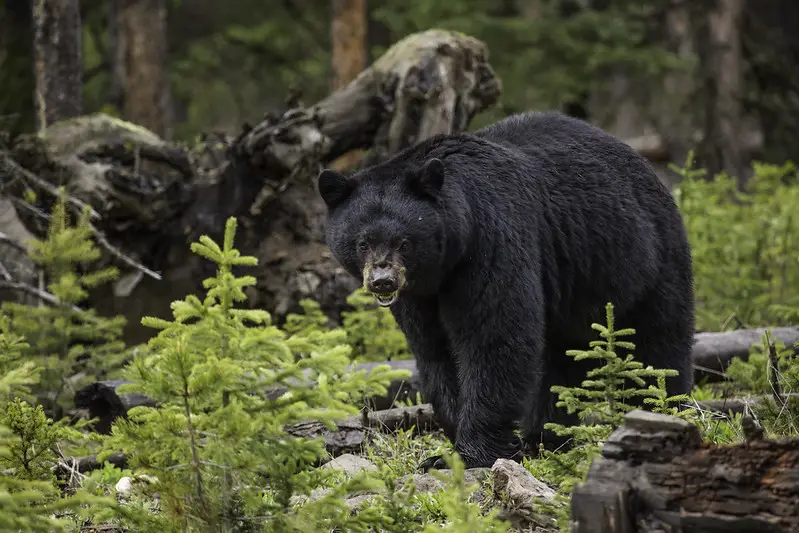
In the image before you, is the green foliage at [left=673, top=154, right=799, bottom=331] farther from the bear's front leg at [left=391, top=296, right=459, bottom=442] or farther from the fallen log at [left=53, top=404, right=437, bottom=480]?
the bear's front leg at [left=391, top=296, right=459, bottom=442]

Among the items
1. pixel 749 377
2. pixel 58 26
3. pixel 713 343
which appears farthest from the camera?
pixel 58 26

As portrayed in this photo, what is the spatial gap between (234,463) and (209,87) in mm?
16581

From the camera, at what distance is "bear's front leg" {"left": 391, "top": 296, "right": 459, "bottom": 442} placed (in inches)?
212

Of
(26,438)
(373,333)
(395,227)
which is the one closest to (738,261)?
(373,333)

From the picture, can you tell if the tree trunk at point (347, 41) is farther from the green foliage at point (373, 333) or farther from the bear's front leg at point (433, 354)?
the bear's front leg at point (433, 354)

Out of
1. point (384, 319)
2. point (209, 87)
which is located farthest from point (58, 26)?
point (209, 87)

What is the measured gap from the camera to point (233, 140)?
26.8ft

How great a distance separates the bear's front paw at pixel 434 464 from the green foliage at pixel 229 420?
1580 millimetres

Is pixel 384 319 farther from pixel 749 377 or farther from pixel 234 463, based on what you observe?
pixel 234 463

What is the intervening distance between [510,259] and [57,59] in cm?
526

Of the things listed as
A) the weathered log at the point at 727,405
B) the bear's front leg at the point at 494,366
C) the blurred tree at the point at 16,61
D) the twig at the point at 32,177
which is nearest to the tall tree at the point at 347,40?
the blurred tree at the point at 16,61

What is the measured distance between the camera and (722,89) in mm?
14820

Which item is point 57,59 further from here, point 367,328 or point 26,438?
point 26,438

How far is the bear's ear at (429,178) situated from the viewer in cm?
508
